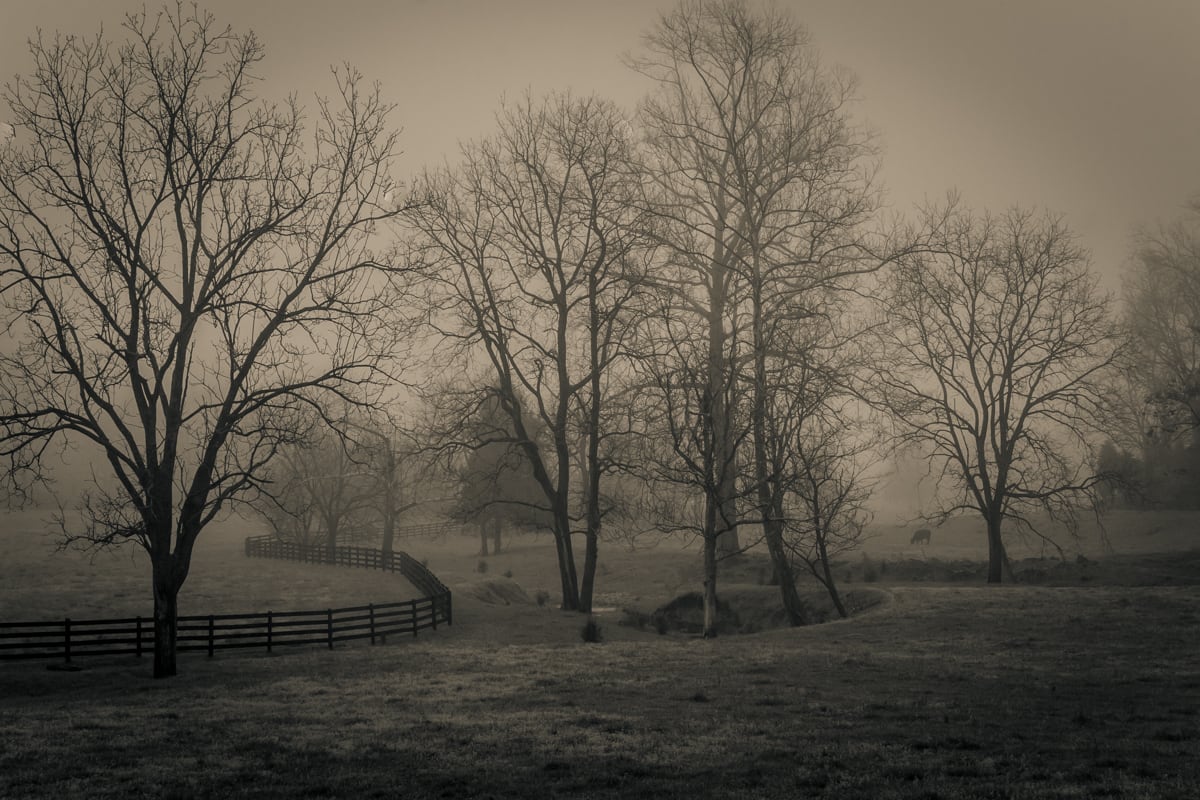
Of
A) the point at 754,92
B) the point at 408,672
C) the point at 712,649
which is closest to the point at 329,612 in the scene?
the point at 408,672

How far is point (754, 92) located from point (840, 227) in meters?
6.05

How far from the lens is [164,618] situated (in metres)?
19.5

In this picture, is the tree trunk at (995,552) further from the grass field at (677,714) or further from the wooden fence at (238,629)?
the wooden fence at (238,629)

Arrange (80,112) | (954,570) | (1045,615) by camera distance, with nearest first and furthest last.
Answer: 1. (80,112)
2. (1045,615)
3. (954,570)

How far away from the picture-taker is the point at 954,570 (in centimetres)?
3597

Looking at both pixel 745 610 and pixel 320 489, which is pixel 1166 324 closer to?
pixel 745 610

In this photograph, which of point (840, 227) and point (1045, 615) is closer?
point (1045, 615)

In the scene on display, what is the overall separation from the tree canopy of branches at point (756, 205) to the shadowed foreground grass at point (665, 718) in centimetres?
671

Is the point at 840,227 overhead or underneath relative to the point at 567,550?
overhead

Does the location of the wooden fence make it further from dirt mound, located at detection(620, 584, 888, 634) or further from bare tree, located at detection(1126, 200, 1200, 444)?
bare tree, located at detection(1126, 200, 1200, 444)

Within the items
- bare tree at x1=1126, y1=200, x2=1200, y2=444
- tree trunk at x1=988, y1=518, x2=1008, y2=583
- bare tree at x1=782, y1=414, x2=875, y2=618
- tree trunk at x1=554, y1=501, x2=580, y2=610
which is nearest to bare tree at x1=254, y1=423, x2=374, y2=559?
tree trunk at x1=554, y1=501, x2=580, y2=610

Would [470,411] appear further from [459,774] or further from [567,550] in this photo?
[459,774]

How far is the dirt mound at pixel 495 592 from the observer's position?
120 ft

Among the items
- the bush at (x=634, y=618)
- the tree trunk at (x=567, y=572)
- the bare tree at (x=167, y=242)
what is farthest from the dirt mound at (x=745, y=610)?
the bare tree at (x=167, y=242)
